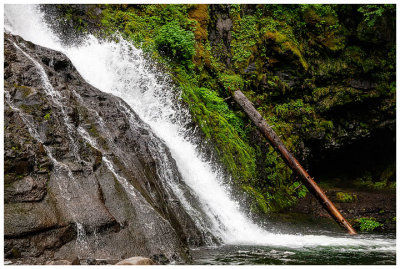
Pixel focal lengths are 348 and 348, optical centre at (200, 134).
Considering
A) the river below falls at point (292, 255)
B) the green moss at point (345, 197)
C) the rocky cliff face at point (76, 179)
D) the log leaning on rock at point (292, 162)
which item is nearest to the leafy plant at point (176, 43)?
the log leaning on rock at point (292, 162)

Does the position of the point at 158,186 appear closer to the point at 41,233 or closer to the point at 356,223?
the point at 41,233

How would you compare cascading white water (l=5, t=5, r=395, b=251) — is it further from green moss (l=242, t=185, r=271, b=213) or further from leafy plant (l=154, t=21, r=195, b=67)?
green moss (l=242, t=185, r=271, b=213)

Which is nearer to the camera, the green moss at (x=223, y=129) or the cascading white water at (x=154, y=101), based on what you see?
the cascading white water at (x=154, y=101)

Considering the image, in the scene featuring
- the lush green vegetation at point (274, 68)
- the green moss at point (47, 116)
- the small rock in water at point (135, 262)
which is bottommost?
the small rock in water at point (135, 262)

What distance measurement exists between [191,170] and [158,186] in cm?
233

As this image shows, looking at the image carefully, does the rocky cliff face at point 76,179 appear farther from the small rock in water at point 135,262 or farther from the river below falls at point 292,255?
the small rock in water at point 135,262

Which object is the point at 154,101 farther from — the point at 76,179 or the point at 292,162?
the point at 76,179

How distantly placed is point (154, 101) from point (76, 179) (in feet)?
17.6

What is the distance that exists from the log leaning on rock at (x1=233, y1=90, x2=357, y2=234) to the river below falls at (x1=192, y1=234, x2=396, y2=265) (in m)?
2.79

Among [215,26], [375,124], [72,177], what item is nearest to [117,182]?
[72,177]

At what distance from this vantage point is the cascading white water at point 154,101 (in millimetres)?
8398

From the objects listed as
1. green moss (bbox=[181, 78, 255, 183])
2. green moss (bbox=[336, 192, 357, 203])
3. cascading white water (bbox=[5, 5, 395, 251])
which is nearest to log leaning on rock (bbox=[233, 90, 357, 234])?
green moss (bbox=[181, 78, 255, 183])

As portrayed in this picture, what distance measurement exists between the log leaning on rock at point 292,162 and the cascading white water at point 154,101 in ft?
4.02

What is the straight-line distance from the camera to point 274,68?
14117 mm
